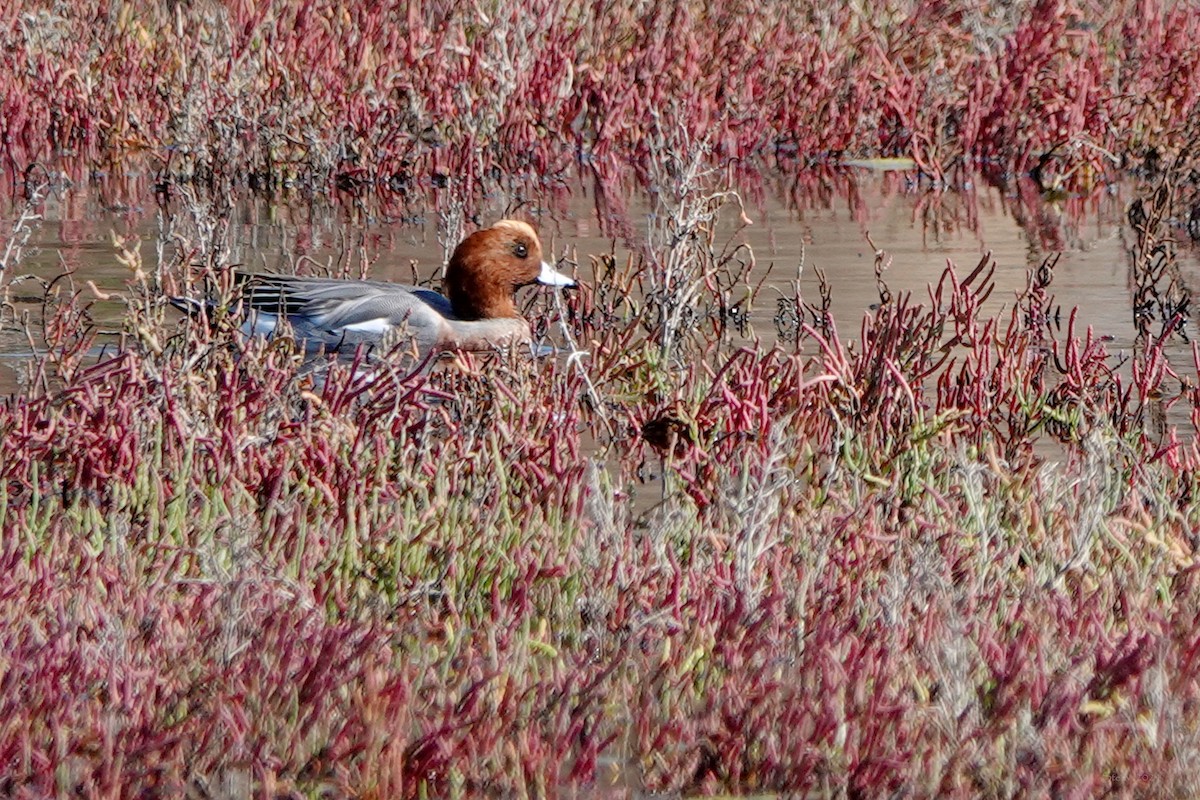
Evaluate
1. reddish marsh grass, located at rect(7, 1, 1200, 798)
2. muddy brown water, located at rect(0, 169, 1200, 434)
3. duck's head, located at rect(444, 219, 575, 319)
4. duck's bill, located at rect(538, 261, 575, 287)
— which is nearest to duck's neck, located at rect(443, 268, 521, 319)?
duck's head, located at rect(444, 219, 575, 319)

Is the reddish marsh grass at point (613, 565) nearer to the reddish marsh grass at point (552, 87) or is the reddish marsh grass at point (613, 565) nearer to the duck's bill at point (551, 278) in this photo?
the duck's bill at point (551, 278)

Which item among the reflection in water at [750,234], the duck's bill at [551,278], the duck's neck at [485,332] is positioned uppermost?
the reflection in water at [750,234]

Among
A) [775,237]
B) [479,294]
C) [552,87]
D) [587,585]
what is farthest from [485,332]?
[552,87]

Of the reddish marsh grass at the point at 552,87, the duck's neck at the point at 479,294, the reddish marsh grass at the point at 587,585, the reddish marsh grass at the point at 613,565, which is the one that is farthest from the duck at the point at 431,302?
the reddish marsh grass at the point at 552,87

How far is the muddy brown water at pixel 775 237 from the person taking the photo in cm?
879

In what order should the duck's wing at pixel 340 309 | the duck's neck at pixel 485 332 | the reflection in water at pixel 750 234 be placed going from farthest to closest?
the reflection in water at pixel 750 234 → the duck's neck at pixel 485 332 → the duck's wing at pixel 340 309

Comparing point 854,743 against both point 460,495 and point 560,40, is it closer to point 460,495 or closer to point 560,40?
point 460,495

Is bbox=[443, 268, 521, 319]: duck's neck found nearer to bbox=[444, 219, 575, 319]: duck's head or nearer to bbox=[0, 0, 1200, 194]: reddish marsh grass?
bbox=[444, 219, 575, 319]: duck's head

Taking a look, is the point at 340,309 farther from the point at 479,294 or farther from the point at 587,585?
the point at 587,585

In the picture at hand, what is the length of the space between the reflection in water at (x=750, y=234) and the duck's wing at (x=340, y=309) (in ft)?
0.98

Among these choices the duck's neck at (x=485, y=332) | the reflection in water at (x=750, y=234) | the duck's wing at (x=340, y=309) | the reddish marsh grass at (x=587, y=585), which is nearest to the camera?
the reddish marsh grass at (x=587, y=585)

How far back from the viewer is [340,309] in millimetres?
7504

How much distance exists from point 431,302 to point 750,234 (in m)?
2.83

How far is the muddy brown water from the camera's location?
28.8 ft
